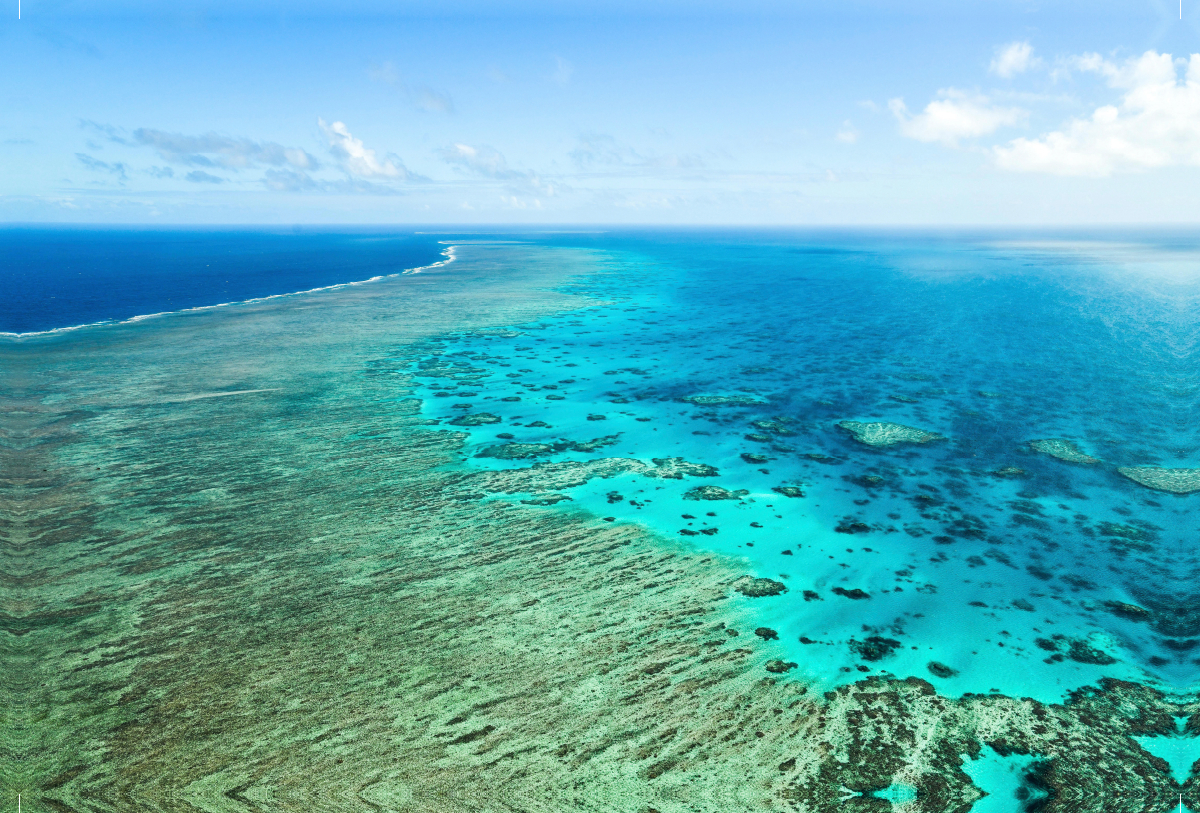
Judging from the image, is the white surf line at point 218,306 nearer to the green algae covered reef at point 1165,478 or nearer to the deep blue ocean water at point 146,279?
the deep blue ocean water at point 146,279

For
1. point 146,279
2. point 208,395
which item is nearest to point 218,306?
point 146,279

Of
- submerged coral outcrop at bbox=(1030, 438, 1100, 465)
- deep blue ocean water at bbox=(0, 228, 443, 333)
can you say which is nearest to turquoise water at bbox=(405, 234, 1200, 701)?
submerged coral outcrop at bbox=(1030, 438, 1100, 465)

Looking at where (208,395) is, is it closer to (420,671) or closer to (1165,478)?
(420,671)

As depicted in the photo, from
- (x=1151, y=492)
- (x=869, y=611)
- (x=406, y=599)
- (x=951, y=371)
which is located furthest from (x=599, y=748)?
(x=951, y=371)

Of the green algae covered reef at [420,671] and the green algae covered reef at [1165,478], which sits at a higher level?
the green algae covered reef at [1165,478]

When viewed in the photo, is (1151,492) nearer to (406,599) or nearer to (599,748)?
(599,748)

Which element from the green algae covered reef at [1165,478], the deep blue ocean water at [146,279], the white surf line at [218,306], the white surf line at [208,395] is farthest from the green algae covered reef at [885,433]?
the deep blue ocean water at [146,279]
